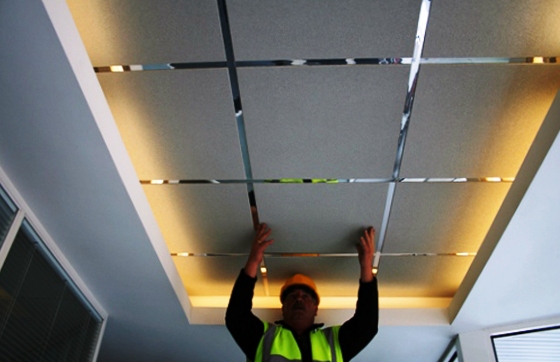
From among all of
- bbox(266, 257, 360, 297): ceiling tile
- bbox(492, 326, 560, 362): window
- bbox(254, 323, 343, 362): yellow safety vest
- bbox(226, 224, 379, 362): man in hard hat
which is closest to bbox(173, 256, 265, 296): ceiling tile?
bbox(266, 257, 360, 297): ceiling tile

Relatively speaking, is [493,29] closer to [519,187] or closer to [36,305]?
[519,187]

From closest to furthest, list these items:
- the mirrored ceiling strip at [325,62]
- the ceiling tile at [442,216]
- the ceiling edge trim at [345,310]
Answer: the mirrored ceiling strip at [325,62] → the ceiling tile at [442,216] → the ceiling edge trim at [345,310]

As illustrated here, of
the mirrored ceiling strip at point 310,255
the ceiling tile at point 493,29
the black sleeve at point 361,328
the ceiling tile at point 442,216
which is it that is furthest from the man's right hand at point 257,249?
the ceiling tile at point 493,29

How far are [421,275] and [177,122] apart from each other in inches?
71.1

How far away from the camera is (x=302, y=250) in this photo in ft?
8.54

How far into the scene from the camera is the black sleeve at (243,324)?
2.22m

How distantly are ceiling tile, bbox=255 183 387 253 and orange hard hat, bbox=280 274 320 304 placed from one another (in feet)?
0.66

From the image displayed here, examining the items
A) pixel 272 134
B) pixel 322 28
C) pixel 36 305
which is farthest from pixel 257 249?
pixel 322 28

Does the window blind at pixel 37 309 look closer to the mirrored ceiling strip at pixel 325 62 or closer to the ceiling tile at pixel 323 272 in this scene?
the mirrored ceiling strip at pixel 325 62

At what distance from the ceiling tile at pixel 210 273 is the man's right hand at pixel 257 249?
1.08 ft

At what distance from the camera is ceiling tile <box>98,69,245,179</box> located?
1.75 metres

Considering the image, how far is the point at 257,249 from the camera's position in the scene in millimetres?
2367

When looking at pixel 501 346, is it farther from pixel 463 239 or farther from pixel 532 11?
pixel 532 11

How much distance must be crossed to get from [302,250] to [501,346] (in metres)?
1.41
